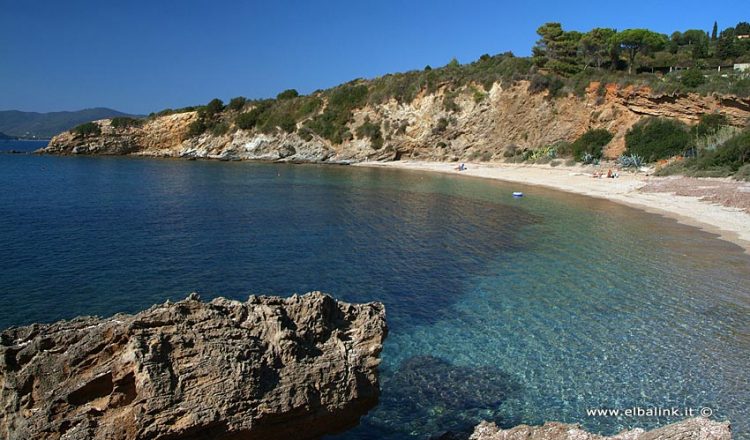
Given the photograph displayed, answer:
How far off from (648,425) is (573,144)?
4344 cm

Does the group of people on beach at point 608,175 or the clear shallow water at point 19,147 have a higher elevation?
the clear shallow water at point 19,147

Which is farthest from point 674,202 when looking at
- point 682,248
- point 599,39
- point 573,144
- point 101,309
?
point 599,39

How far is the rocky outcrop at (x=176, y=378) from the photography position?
437 centimetres

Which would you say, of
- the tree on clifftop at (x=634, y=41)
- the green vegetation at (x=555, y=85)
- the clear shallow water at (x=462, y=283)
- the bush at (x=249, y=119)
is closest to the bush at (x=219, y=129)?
the green vegetation at (x=555, y=85)

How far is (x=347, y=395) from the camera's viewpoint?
5332 mm

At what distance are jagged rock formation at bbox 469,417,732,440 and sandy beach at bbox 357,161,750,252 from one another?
1690 centimetres

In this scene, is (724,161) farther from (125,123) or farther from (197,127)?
(125,123)

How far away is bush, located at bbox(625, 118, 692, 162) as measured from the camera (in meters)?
40.3

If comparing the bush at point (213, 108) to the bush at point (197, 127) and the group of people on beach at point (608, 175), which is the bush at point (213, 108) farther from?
the group of people on beach at point (608, 175)

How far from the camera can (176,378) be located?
448cm

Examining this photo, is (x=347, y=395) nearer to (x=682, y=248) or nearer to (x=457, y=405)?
(x=457, y=405)

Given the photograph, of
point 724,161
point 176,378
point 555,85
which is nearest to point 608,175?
point 724,161

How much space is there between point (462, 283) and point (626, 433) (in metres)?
9.66

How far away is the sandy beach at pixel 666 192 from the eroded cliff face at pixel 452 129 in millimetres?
6772
